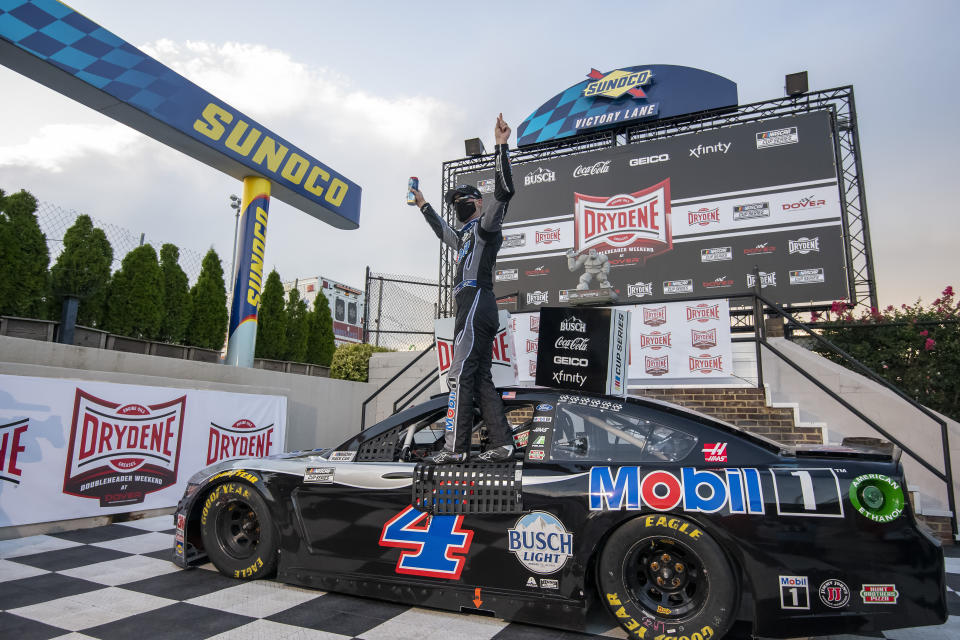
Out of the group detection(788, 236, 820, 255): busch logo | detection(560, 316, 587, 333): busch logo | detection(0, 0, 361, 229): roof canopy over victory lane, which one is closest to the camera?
detection(560, 316, 587, 333): busch logo

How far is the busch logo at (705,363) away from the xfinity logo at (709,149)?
306 inches

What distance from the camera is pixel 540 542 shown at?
237cm

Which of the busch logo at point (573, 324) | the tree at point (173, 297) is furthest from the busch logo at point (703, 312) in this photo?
the tree at point (173, 297)

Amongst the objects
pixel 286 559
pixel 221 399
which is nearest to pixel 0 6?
pixel 221 399

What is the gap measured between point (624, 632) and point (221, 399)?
179 inches

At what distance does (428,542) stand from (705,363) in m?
4.49

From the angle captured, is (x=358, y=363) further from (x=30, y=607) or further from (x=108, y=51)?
(x=30, y=607)

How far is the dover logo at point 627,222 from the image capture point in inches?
475

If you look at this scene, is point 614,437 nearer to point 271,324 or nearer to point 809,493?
point 809,493

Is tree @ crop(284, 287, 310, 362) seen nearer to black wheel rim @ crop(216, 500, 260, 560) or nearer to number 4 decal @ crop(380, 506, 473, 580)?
black wheel rim @ crop(216, 500, 260, 560)

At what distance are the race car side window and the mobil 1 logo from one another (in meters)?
0.37

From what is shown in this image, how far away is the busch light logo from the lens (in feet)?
7.63

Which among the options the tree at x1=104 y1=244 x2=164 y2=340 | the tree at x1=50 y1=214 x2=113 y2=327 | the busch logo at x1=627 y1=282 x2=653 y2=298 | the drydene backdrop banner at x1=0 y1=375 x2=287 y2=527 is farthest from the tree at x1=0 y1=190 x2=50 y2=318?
the busch logo at x1=627 y1=282 x2=653 y2=298

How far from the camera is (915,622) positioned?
193cm
